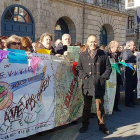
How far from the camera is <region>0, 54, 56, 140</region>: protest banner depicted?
11.1 feet

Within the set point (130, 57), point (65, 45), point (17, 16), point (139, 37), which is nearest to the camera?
point (65, 45)

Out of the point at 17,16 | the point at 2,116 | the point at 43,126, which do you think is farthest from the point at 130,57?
the point at 17,16

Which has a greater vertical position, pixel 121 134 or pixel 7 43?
pixel 7 43

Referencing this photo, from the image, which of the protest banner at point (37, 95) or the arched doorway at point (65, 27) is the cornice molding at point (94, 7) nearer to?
A: the arched doorway at point (65, 27)

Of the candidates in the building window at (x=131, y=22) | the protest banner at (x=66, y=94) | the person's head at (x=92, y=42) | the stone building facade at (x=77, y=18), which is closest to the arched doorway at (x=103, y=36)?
the stone building facade at (x=77, y=18)

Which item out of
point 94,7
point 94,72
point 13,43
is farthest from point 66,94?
point 94,7

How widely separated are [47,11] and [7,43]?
424 inches

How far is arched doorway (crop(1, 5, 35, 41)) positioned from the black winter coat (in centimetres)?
905

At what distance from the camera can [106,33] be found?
20500 mm

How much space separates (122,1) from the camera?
21438 millimetres

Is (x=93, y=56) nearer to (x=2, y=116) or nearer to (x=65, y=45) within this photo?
(x=65, y=45)

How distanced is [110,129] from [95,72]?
1.30 m

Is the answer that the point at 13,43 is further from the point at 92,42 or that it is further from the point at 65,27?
the point at 65,27

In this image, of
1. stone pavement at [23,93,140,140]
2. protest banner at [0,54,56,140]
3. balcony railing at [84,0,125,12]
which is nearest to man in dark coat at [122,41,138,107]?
stone pavement at [23,93,140,140]
